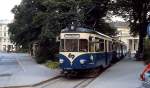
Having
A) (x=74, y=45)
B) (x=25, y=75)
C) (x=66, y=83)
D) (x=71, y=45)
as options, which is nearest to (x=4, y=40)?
(x=25, y=75)

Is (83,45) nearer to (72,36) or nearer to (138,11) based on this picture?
(72,36)

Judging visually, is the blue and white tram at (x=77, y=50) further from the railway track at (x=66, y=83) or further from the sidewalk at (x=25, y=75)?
the sidewalk at (x=25, y=75)

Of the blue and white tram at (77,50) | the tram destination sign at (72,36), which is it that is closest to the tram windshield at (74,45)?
the blue and white tram at (77,50)

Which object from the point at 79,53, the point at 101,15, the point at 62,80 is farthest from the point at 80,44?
the point at 101,15

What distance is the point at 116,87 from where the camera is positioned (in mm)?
20547

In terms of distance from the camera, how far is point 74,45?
1031 inches

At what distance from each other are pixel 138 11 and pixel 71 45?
1029 inches

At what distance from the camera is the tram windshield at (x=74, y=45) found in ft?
85.8

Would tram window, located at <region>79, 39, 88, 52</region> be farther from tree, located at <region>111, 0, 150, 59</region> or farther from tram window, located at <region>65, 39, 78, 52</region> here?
tree, located at <region>111, 0, 150, 59</region>

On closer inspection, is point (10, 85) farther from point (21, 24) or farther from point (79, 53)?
point (21, 24)

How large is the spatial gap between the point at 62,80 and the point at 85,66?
1554 millimetres

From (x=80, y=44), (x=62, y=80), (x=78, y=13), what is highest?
(x=78, y=13)

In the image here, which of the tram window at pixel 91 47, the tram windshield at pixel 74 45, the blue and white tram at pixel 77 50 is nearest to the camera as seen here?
the blue and white tram at pixel 77 50

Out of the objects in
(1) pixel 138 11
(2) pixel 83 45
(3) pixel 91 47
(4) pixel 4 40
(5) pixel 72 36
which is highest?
(1) pixel 138 11
